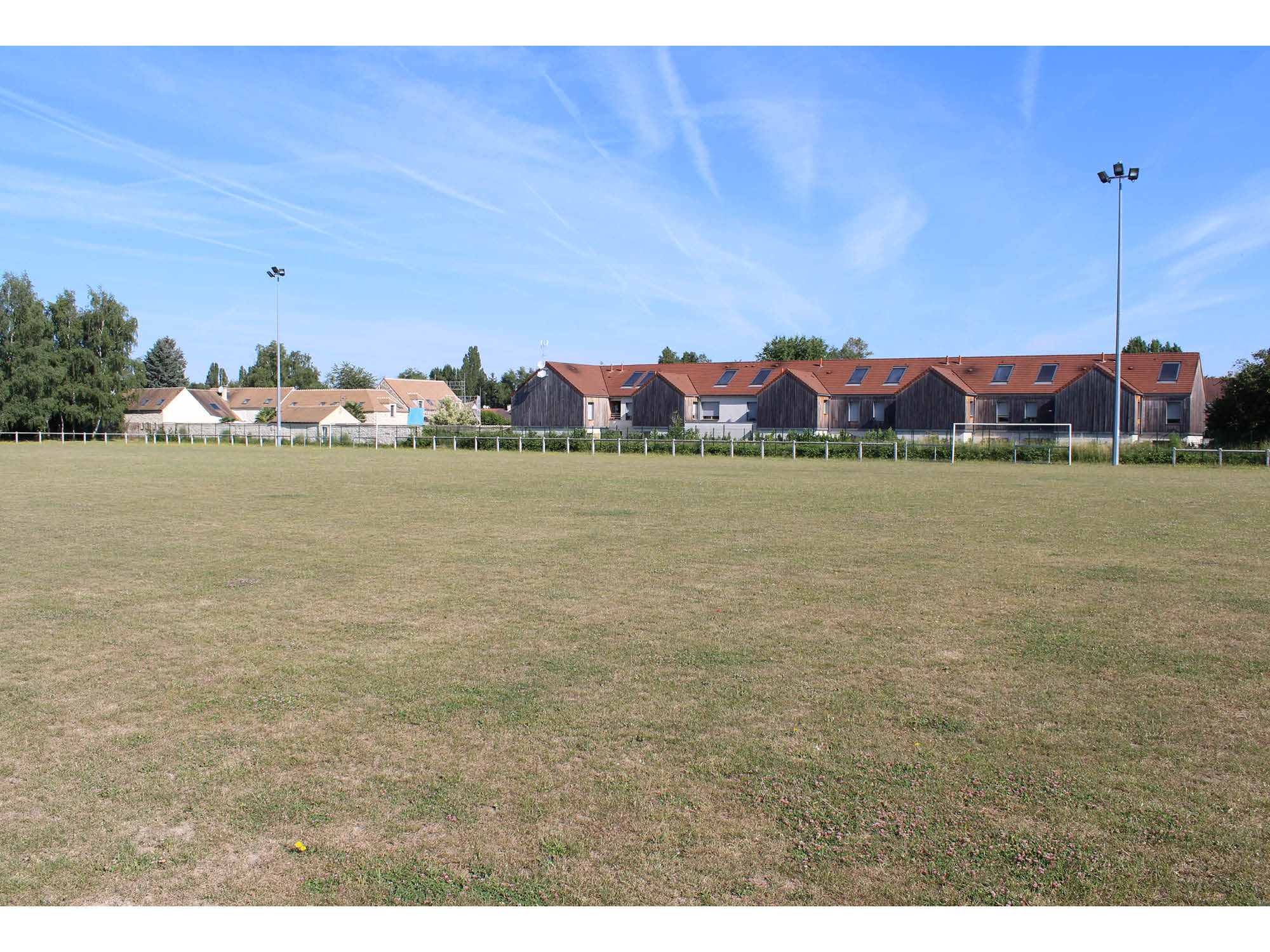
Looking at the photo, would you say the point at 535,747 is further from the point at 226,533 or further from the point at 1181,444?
the point at 1181,444

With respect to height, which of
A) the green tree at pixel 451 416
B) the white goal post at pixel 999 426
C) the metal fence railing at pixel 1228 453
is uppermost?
the green tree at pixel 451 416

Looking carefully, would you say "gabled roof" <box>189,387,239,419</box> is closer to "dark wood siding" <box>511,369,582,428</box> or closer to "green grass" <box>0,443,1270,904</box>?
"dark wood siding" <box>511,369,582,428</box>

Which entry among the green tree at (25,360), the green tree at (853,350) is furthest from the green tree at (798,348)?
the green tree at (25,360)

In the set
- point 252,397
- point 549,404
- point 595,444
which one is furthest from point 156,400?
point 595,444

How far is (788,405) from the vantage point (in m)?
63.9

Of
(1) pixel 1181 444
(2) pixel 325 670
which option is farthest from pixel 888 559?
(1) pixel 1181 444

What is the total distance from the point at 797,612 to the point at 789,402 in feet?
184

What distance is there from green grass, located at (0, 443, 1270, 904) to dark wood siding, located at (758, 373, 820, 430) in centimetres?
5000

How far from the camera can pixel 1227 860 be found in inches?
155

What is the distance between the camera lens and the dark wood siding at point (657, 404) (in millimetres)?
68875

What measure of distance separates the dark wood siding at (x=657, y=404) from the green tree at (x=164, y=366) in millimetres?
85887

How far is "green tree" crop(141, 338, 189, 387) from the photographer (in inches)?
5005

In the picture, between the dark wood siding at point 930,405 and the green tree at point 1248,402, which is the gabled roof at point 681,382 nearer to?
the dark wood siding at point 930,405

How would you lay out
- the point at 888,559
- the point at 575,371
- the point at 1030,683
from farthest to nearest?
1. the point at 575,371
2. the point at 888,559
3. the point at 1030,683
